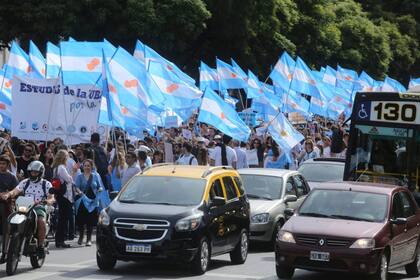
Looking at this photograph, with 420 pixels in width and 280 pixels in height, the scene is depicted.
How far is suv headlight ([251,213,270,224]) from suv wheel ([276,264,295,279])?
12.5 feet

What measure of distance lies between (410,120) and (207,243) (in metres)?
5.24

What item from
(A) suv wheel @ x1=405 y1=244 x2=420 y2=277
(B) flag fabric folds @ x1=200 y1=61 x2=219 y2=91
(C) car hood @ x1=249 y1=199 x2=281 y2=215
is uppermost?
(B) flag fabric folds @ x1=200 y1=61 x2=219 y2=91

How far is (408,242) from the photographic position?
50.8ft

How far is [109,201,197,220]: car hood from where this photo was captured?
48.4 feet

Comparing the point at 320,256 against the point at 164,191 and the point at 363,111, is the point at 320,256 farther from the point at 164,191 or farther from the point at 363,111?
→ the point at 363,111

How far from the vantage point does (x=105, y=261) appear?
15164mm

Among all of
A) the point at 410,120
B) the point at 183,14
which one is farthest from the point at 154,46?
the point at 410,120

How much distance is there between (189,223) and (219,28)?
3442 cm

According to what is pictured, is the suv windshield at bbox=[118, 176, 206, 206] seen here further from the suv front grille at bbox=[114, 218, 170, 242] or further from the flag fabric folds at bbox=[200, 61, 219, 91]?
the flag fabric folds at bbox=[200, 61, 219, 91]

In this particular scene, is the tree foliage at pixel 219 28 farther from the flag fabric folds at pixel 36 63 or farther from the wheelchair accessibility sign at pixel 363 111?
the wheelchair accessibility sign at pixel 363 111

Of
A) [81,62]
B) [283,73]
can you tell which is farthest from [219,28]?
[81,62]

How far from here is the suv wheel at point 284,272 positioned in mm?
14609

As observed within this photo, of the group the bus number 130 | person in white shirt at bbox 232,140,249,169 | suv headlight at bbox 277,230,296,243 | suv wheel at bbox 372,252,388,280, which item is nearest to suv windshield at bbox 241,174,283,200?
the bus number 130

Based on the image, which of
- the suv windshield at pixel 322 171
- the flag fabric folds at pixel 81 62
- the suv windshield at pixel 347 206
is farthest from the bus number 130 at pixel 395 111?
the flag fabric folds at pixel 81 62
